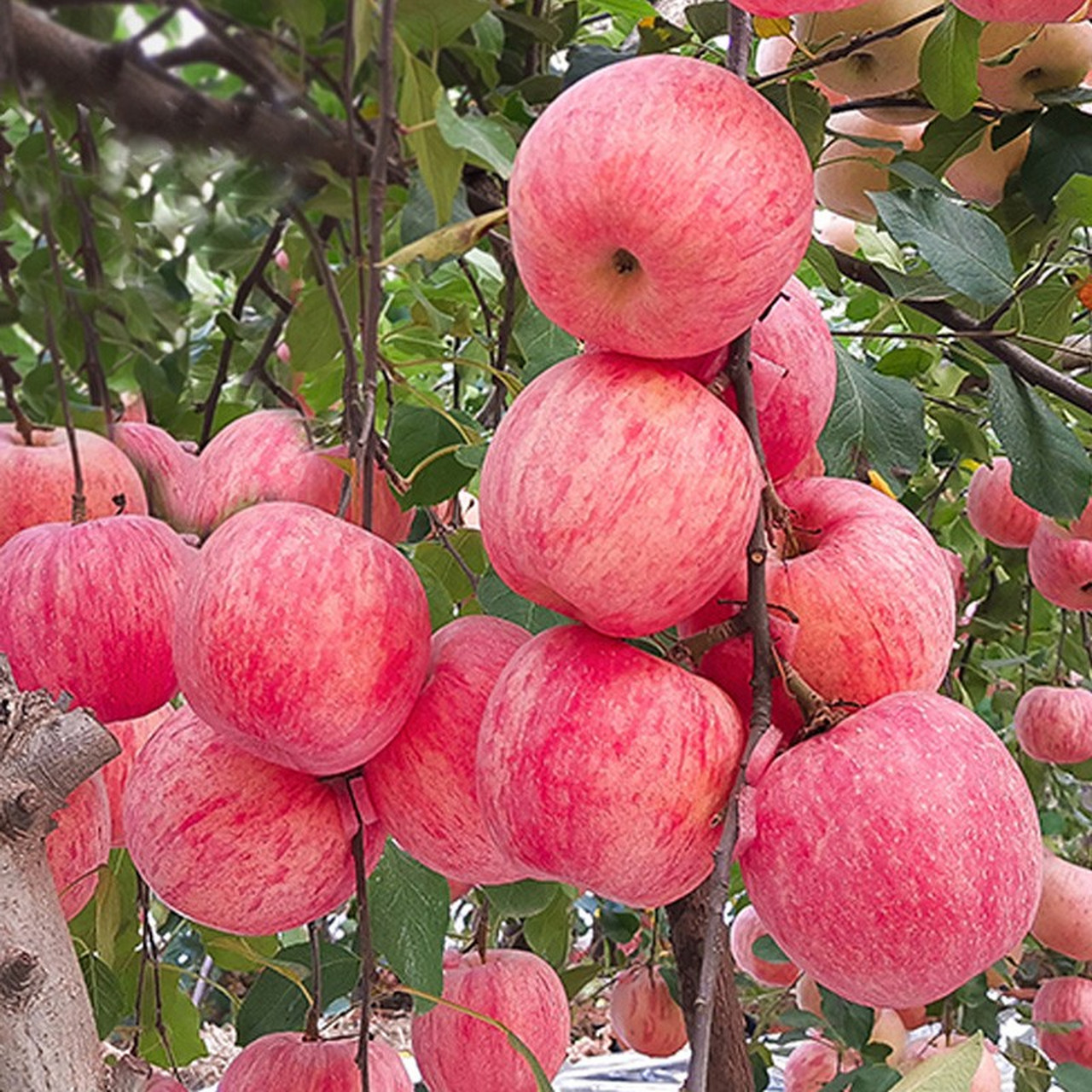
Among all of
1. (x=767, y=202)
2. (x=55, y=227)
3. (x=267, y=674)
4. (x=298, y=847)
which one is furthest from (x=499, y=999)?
(x=55, y=227)

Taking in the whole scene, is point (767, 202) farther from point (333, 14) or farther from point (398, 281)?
point (398, 281)

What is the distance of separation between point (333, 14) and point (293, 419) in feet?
1.25

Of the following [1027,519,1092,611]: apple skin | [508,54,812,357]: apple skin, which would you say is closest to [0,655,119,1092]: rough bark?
[508,54,812,357]: apple skin

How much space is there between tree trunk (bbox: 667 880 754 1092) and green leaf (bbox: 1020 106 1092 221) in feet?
2.12

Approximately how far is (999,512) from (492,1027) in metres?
0.92

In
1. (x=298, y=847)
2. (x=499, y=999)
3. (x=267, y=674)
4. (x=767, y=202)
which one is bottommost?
(x=499, y=999)

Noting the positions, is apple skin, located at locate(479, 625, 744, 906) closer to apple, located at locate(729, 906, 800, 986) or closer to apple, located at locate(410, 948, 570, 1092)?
apple, located at locate(410, 948, 570, 1092)

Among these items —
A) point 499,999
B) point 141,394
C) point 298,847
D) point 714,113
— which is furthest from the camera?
point 499,999

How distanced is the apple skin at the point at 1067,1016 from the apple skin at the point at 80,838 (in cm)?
187

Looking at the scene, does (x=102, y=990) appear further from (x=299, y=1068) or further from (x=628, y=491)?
(x=628, y=491)

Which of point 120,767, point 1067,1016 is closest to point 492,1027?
point 120,767

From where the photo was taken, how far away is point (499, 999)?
3.92ft

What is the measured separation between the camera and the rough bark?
51 centimetres

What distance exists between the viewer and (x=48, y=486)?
29.5 inches
